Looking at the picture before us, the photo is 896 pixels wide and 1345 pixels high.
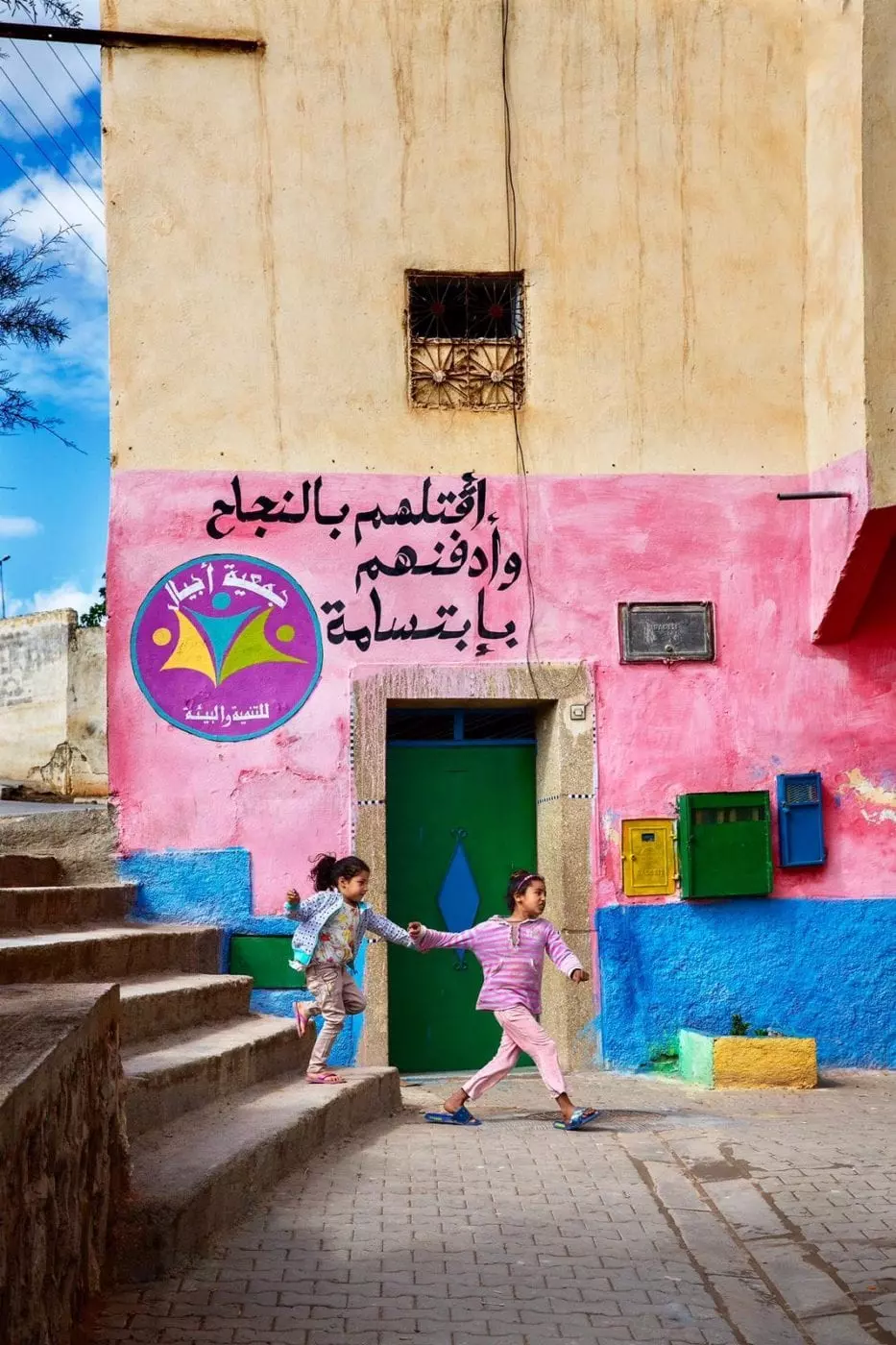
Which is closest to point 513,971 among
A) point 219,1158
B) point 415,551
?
point 219,1158

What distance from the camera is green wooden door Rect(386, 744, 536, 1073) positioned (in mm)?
10203

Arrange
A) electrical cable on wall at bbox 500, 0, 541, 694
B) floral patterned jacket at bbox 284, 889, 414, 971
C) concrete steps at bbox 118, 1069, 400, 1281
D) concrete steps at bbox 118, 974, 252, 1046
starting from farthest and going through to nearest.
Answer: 1. electrical cable on wall at bbox 500, 0, 541, 694
2. floral patterned jacket at bbox 284, 889, 414, 971
3. concrete steps at bbox 118, 974, 252, 1046
4. concrete steps at bbox 118, 1069, 400, 1281

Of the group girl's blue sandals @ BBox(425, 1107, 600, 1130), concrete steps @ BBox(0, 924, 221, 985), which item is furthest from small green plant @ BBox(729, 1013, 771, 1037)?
concrete steps @ BBox(0, 924, 221, 985)

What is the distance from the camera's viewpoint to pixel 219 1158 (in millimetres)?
5816

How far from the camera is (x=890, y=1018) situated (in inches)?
399

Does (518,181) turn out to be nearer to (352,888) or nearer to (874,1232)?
(352,888)

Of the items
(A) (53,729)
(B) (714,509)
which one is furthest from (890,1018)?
(A) (53,729)

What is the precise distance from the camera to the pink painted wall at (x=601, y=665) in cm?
972

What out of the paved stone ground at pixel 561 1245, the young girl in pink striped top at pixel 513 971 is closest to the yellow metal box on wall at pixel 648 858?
the young girl in pink striped top at pixel 513 971

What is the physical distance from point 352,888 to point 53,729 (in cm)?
1445

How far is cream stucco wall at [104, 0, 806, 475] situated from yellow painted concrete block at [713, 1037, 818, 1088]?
3622 mm

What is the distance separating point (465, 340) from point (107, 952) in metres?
4.60

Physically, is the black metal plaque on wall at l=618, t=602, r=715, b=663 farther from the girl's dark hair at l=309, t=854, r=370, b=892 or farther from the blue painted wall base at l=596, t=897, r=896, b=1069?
the girl's dark hair at l=309, t=854, r=370, b=892

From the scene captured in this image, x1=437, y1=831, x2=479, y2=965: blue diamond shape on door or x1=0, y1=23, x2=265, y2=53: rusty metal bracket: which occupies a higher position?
x1=0, y1=23, x2=265, y2=53: rusty metal bracket
